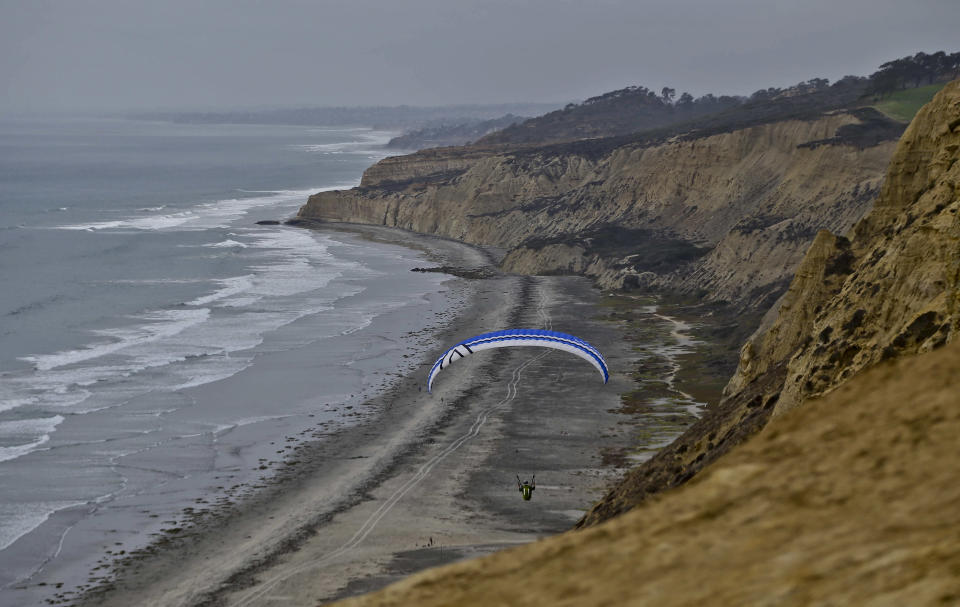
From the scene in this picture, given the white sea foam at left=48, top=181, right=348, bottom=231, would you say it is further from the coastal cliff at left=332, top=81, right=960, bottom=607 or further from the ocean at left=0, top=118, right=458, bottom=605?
the coastal cliff at left=332, top=81, right=960, bottom=607

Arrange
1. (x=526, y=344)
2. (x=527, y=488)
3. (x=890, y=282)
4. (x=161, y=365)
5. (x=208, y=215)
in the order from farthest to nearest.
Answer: (x=208, y=215)
(x=161, y=365)
(x=526, y=344)
(x=527, y=488)
(x=890, y=282)

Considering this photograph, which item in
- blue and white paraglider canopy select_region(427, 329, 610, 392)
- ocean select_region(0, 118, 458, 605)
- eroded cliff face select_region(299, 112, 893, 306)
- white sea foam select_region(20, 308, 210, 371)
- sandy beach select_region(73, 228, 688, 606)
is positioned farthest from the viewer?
eroded cliff face select_region(299, 112, 893, 306)

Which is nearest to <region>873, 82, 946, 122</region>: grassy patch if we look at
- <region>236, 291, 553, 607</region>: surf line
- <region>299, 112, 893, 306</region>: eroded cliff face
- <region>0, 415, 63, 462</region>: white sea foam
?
<region>299, 112, 893, 306</region>: eroded cliff face

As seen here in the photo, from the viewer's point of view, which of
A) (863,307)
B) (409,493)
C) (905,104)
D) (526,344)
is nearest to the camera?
(863,307)

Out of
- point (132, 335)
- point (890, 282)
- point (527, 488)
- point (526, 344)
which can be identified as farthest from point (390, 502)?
point (132, 335)

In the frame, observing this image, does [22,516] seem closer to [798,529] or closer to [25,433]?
[25,433]

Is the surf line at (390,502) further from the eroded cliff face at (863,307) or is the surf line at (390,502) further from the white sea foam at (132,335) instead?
the white sea foam at (132,335)

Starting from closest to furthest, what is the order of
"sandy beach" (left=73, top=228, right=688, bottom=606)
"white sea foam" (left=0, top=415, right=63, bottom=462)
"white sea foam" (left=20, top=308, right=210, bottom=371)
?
"sandy beach" (left=73, top=228, right=688, bottom=606) < "white sea foam" (left=0, top=415, right=63, bottom=462) < "white sea foam" (left=20, top=308, right=210, bottom=371)

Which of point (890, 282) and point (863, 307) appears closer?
point (890, 282)
